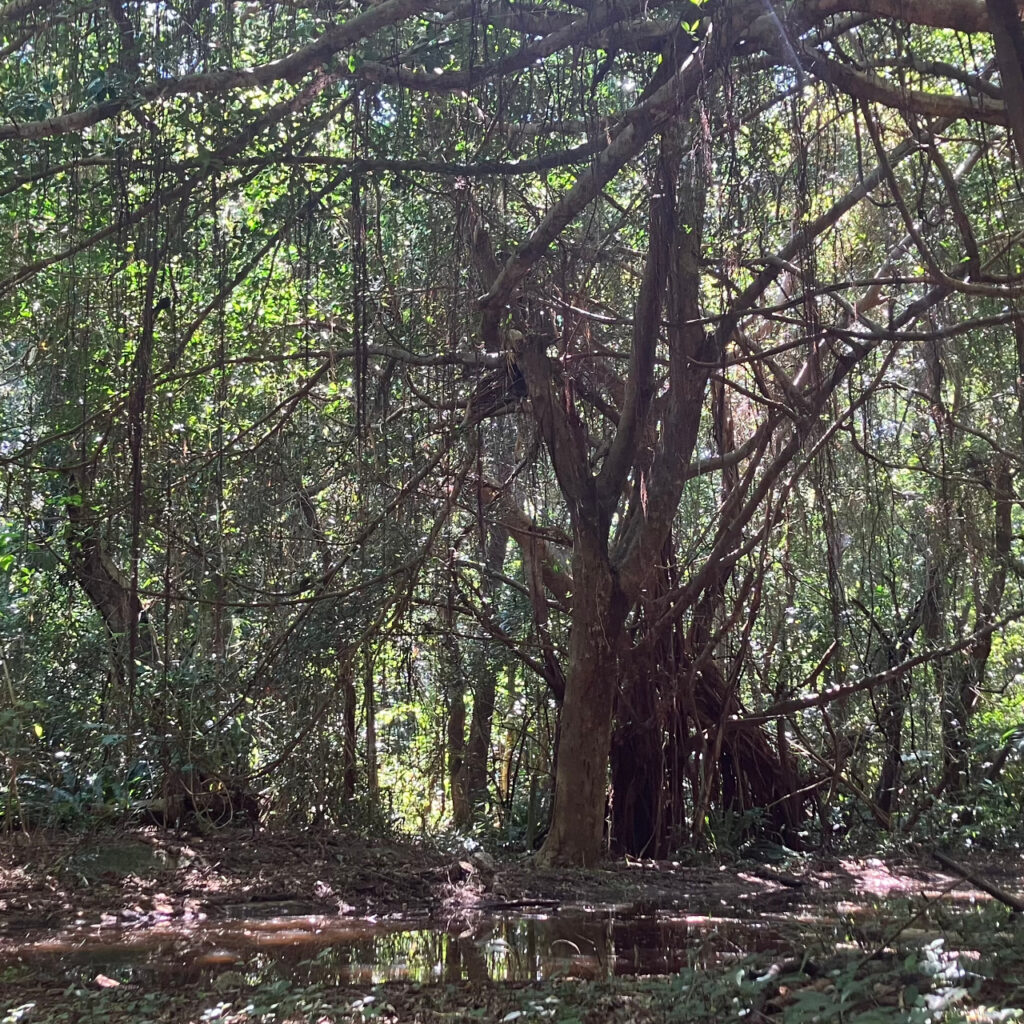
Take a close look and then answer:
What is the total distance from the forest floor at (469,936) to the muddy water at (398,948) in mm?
17

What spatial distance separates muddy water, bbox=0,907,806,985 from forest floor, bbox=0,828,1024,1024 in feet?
0.06

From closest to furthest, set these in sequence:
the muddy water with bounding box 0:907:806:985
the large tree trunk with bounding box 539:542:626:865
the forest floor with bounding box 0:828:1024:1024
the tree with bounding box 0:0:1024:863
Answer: the forest floor with bounding box 0:828:1024:1024, the muddy water with bounding box 0:907:806:985, the tree with bounding box 0:0:1024:863, the large tree trunk with bounding box 539:542:626:865

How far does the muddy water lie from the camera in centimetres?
354

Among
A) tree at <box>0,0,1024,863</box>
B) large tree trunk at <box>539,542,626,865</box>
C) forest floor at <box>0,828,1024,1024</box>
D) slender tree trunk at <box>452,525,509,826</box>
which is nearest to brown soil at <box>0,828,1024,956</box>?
forest floor at <box>0,828,1024,1024</box>

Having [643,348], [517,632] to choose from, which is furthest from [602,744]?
[643,348]

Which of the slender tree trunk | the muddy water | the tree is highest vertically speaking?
the tree

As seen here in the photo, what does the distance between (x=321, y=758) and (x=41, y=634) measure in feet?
6.86

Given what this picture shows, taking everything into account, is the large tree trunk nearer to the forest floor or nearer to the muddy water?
the forest floor

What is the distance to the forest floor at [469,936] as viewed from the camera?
2.88 m

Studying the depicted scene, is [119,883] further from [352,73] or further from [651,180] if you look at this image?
[651,180]

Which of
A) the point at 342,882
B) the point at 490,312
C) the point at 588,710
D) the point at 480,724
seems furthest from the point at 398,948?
the point at 480,724

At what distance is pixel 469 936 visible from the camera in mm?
4234

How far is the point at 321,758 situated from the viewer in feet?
21.5

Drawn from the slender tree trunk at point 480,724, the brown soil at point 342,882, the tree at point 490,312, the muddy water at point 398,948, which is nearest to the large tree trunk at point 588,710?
the tree at point 490,312
